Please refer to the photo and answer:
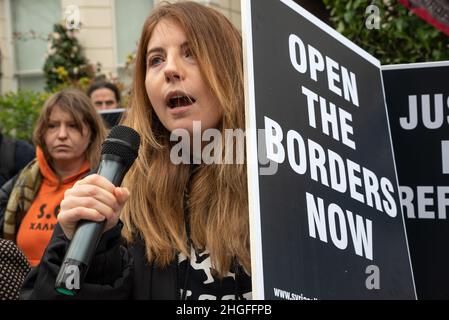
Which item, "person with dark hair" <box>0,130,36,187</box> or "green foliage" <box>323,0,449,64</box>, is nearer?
"green foliage" <box>323,0,449,64</box>

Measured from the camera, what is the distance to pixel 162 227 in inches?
75.8

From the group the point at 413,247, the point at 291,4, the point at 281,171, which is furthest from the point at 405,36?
the point at 281,171

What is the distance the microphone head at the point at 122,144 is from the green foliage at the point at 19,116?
631 centimetres

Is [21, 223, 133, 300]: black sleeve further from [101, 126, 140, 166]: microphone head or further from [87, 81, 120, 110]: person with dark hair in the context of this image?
[87, 81, 120, 110]: person with dark hair

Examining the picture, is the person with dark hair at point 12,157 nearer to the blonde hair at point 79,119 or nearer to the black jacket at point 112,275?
the blonde hair at point 79,119

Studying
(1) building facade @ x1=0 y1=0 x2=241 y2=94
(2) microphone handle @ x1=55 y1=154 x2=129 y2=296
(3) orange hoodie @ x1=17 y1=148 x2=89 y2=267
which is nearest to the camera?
(2) microphone handle @ x1=55 y1=154 x2=129 y2=296

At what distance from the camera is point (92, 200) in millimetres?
1474

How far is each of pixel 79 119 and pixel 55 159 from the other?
0.85 ft

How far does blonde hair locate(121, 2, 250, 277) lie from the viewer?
188 cm

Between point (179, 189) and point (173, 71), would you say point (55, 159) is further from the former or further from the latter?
point (173, 71)

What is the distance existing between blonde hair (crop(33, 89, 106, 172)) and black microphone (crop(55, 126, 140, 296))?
239 cm

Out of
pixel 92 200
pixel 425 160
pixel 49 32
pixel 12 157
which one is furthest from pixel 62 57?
pixel 92 200

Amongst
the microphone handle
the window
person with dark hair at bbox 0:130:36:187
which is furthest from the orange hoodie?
the window
